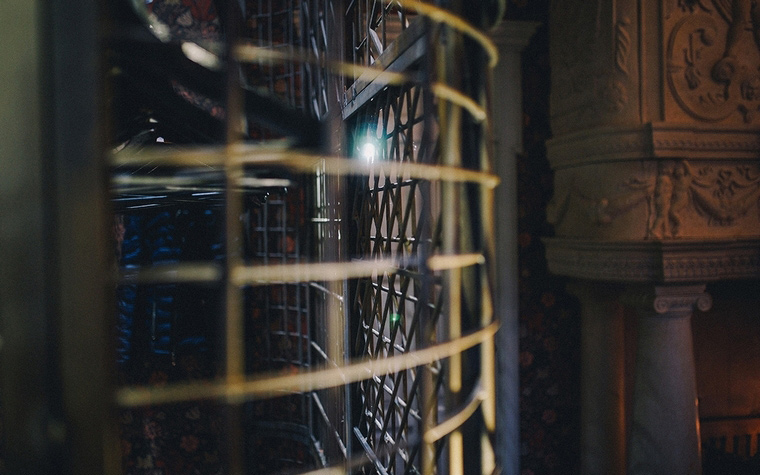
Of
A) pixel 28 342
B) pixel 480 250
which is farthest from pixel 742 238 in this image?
pixel 28 342

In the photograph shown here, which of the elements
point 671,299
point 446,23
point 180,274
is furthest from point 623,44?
point 180,274

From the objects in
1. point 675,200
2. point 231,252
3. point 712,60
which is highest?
point 712,60

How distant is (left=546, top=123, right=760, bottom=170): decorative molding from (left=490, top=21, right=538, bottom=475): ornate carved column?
557 millimetres

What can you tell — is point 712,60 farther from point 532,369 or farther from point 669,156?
point 532,369

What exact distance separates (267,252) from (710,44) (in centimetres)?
198

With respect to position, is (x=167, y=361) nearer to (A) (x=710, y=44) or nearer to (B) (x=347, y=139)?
(B) (x=347, y=139)

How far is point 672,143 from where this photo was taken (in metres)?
1.83

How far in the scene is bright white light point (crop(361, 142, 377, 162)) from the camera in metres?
1.39

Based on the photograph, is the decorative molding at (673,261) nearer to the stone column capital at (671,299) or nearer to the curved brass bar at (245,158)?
the stone column capital at (671,299)

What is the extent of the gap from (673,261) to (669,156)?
1.19 ft

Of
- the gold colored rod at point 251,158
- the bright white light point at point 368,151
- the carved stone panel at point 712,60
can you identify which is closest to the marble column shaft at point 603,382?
the carved stone panel at point 712,60

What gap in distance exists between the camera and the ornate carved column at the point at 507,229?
249 cm

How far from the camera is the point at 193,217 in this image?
2434mm

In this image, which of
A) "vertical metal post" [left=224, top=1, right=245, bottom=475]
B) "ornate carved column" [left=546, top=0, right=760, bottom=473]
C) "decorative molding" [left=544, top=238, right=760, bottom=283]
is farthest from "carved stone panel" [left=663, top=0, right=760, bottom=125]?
"vertical metal post" [left=224, top=1, right=245, bottom=475]
